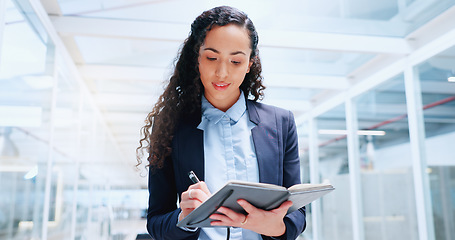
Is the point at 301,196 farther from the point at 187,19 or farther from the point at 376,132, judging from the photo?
the point at 376,132

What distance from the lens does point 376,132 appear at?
16.0 feet

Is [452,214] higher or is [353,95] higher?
[353,95]

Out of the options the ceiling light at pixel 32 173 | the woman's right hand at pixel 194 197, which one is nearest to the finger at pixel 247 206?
the woman's right hand at pixel 194 197

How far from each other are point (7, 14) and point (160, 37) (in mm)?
1705

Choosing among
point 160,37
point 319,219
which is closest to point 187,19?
point 160,37

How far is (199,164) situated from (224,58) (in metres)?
0.31

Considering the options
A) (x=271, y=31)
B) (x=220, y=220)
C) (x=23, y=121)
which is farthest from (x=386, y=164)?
(x=220, y=220)

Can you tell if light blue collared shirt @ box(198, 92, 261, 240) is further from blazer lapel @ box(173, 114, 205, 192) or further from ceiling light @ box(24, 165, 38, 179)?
ceiling light @ box(24, 165, 38, 179)

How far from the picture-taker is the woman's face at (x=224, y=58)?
116 cm

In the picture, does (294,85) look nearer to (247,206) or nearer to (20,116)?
(20,116)

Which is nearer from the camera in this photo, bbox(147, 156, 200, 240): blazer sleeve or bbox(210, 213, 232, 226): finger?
bbox(210, 213, 232, 226): finger

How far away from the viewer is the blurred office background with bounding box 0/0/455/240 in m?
2.74

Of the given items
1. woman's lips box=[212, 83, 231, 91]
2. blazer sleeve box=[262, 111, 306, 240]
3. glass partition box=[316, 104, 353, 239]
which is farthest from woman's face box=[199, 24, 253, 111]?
glass partition box=[316, 104, 353, 239]

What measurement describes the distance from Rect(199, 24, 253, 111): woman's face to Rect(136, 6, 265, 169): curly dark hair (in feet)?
0.08
